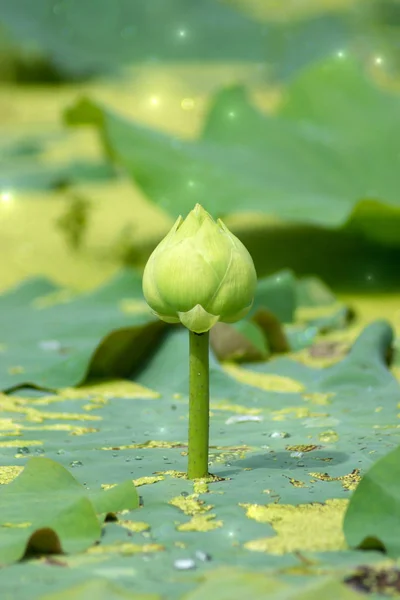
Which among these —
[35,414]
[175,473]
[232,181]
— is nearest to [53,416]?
[35,414]

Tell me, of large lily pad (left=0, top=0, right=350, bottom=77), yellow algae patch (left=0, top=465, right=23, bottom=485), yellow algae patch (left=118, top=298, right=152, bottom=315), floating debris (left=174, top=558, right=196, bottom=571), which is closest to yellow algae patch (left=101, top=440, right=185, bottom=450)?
yellow algae patch (left=0, top=465, right=23, bottom=485)

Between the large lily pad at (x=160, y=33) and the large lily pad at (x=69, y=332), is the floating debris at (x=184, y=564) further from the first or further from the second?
the large lily pad at (x=160, y=33)

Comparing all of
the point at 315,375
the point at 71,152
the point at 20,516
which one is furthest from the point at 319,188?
the point at 71,152

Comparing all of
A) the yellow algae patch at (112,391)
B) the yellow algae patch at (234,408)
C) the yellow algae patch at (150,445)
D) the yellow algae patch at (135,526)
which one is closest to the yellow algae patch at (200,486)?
the yellow algae patch at (135,526)

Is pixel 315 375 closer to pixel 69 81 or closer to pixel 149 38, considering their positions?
pixel 69 81

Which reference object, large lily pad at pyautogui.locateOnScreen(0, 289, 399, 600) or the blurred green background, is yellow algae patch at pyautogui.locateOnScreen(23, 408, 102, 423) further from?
the blurred green background

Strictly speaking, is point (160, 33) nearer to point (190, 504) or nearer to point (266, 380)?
point (266, 380)
